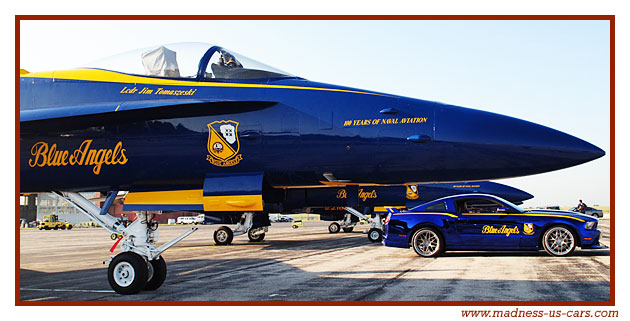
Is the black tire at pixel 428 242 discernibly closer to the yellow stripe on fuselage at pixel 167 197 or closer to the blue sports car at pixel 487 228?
the blue sports car at pixel 487 228

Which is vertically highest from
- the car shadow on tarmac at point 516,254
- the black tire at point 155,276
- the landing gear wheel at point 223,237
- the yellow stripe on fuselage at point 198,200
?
the yellow stripe on fuselage at point 198,200

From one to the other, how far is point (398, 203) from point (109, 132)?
673 inches

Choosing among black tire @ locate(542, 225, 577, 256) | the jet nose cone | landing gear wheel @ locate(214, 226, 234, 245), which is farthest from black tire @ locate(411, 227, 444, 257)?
landing gear wheel @ locate(214, 226, 234, 245)

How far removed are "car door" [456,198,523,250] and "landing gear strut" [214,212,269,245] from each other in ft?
29.0

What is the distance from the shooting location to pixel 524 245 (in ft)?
40.9

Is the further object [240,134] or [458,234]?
[458,234]

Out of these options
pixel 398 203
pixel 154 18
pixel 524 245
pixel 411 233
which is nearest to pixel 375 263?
pixel 411 233

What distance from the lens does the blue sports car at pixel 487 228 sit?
12.4 m

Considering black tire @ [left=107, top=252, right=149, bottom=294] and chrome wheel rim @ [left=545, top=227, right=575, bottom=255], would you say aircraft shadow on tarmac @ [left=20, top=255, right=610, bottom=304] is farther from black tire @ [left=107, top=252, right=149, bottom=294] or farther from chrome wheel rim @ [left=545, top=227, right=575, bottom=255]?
chrome wheel rim @ [left=545, top=227, right=575, bottom=255]

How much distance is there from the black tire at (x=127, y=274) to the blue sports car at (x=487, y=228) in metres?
7.37

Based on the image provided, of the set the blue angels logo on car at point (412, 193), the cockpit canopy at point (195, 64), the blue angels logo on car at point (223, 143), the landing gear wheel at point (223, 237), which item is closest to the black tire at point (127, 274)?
the blue angels logo on car at point (223, 143)

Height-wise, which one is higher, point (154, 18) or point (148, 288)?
point (154, 18)

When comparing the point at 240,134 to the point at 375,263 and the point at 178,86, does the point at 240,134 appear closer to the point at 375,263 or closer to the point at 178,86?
the point at 178,86

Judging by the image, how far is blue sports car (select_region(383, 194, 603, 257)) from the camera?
40.7 feet
